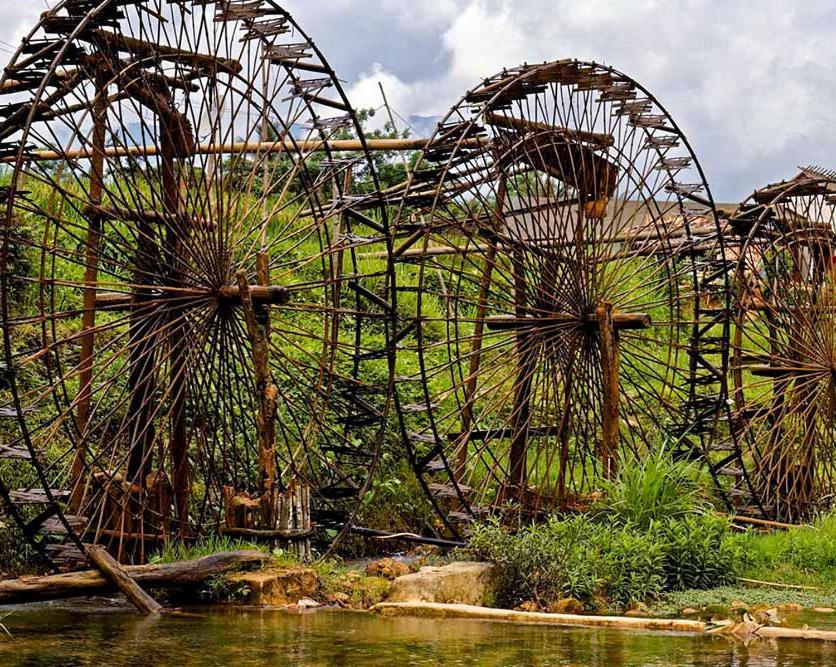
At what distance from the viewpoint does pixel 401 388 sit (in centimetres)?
1856

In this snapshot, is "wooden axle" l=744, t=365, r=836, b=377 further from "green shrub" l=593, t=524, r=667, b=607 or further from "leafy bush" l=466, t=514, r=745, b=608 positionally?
"green shrub" l=593, t=524, r=667, b=607

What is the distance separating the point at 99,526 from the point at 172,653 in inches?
152

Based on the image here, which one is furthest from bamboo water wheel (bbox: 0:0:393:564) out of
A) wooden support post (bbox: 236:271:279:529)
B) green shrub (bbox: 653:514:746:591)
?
green shrub (bbox: 653:514:746:591)

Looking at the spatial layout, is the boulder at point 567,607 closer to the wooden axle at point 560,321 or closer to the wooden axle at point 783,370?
the wooden axle at point 560,321

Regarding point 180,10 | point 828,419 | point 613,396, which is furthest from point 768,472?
point 180,10

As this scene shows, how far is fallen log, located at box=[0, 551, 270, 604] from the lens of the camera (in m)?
9.41

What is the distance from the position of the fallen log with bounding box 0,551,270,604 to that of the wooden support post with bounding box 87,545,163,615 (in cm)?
7

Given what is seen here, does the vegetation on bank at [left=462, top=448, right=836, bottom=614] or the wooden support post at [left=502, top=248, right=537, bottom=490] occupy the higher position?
the wooden support post at [left=502, top=248, right=537, bottom=490]

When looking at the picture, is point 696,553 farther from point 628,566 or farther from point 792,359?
point 792,359

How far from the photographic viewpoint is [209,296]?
11789 millimetres

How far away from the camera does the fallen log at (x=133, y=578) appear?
9.41 metres

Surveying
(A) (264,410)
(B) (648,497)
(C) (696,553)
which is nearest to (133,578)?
(A) (264,410)

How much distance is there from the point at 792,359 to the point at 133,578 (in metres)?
8.97

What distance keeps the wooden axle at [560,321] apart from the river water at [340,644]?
4.76m
